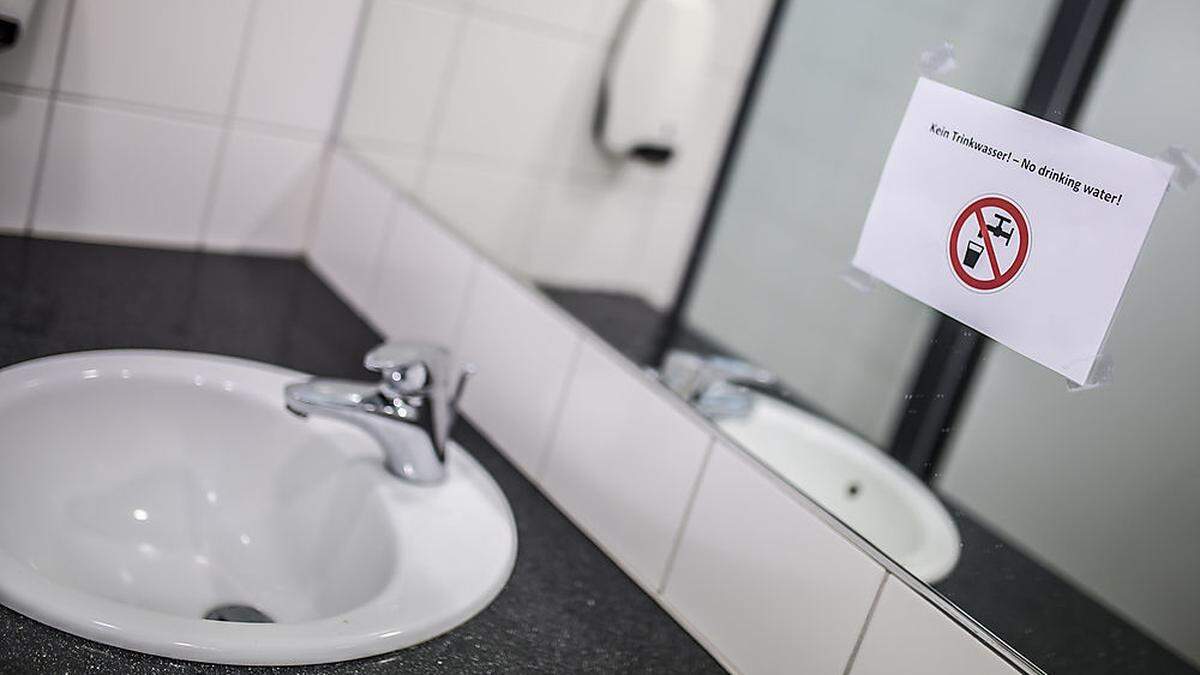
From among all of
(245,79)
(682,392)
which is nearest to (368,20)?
(245,79)

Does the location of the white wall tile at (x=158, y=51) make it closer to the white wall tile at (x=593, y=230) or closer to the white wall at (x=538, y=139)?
the white wall at (x=538, y=139)

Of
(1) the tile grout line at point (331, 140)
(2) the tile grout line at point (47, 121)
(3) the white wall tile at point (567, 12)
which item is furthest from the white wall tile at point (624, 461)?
(2) the tile grout line at point (47, 121)

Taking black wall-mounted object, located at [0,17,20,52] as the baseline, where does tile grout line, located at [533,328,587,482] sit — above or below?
below

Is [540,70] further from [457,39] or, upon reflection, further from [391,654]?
[391,654]

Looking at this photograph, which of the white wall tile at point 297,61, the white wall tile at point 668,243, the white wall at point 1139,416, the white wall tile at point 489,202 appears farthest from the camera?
the white wall tile at point 297,61

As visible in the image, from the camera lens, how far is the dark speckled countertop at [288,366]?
85cm

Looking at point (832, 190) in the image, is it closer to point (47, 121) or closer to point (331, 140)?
point (331, 140)

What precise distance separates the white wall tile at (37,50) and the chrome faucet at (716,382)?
811 mm

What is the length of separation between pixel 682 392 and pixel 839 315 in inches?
6.3

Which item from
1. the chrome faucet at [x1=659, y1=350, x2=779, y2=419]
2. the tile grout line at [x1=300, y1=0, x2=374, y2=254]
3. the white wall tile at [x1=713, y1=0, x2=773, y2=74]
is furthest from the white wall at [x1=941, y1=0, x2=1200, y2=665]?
the tile grout line at [x1=300, y1=0, x2=374, y2=254]

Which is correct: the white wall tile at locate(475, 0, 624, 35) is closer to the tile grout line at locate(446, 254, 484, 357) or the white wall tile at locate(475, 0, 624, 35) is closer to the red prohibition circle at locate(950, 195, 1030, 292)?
the tile grout line at locate(446, 254, 484, 357)

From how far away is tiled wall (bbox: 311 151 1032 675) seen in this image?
0.87 metres

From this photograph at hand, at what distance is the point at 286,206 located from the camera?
1581 mm

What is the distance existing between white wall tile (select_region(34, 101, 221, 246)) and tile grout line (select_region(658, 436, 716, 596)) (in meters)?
0.83
